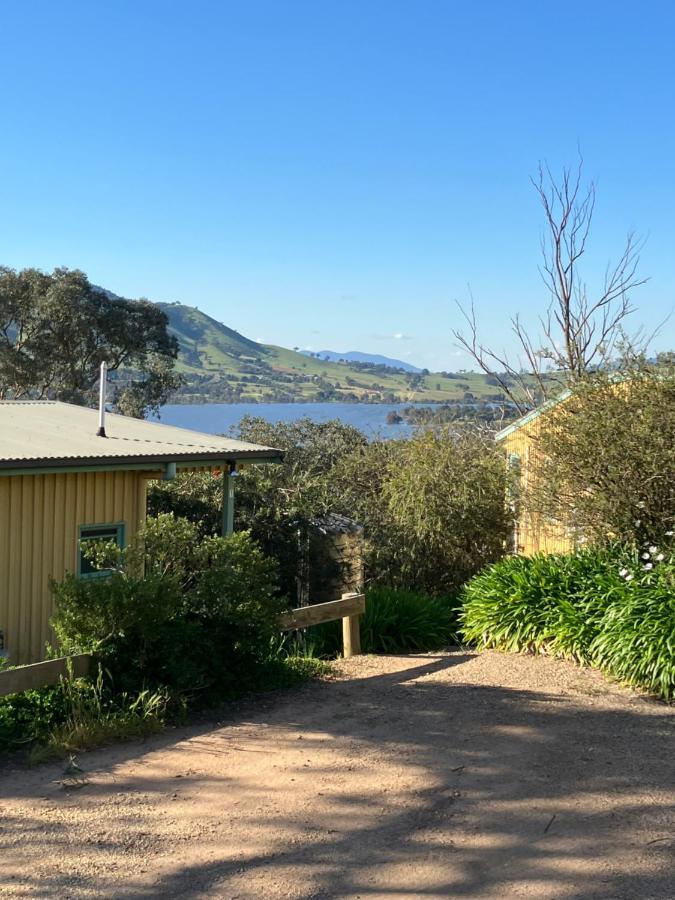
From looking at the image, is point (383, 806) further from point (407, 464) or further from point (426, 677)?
point (407, 464)

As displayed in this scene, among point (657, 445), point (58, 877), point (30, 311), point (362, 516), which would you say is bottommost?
point (58, 877)

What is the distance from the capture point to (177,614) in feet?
28.1

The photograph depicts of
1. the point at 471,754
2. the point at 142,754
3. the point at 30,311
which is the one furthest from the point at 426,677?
the point at 30,311

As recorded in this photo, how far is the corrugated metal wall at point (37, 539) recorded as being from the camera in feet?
33.8

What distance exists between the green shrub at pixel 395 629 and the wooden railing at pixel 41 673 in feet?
15.2

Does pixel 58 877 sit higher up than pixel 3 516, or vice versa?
pixel 3 516

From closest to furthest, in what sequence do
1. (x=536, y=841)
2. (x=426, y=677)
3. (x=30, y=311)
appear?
1. (x=536, y=841)
2. (x=426, y=677)
3. (x=30, y=311)

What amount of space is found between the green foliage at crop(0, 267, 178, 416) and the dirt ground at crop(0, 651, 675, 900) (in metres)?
29.2

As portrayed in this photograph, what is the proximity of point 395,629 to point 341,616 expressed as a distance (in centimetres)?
194

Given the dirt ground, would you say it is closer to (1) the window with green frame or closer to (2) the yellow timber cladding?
(1) the window with green frame

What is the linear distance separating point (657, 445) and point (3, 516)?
7593 millimetres

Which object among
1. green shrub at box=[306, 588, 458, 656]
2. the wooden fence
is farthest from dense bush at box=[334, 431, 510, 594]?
the wooden fence

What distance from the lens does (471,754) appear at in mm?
6980

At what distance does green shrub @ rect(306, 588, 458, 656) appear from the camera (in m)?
12.5
